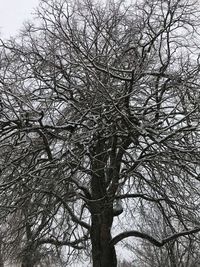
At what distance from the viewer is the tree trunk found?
9633 millimetres

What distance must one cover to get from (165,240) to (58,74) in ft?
13.1

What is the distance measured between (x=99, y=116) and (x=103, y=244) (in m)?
3.10

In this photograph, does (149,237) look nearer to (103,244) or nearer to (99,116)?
(103,244)

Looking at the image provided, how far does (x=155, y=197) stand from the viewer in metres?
10.2

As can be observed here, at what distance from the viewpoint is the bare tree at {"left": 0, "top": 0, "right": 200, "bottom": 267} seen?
8.27 m

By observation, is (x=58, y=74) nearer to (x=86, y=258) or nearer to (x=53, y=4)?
(x=53, y=4)

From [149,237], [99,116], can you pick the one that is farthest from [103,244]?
[99,116]

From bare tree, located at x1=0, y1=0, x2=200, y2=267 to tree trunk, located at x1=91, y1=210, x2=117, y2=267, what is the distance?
0.8 inches

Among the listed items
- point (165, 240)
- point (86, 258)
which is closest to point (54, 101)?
point (165, 240)

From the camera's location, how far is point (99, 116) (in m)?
8.00

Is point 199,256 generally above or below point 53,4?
below

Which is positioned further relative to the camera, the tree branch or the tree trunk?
the tree trunk

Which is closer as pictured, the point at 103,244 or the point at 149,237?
the point at 103,244

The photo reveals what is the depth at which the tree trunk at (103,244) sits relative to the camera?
9633mm
